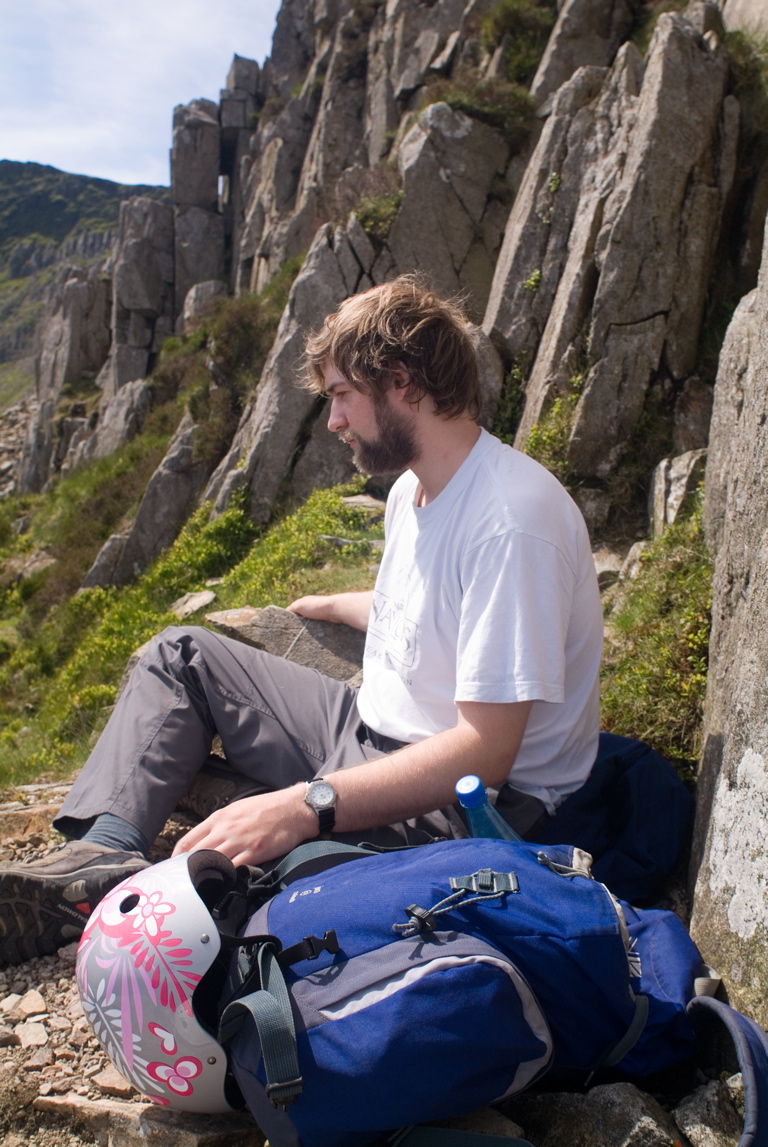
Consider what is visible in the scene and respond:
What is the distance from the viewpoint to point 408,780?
2.59 metres

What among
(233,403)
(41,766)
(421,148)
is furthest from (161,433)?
(41,766)

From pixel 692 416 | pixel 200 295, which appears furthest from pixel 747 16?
pixel 200 295

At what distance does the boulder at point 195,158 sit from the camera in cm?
3609

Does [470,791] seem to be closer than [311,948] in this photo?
No

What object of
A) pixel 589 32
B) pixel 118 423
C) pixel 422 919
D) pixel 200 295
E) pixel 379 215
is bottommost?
pixel 422 919

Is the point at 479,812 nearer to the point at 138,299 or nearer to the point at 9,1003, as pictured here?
the point at 9,1003

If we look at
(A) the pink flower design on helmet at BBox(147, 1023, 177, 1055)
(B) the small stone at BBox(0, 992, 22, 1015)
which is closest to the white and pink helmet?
(A) the pink flower design on helmet at BBox(147, 1023, 177, 1055)

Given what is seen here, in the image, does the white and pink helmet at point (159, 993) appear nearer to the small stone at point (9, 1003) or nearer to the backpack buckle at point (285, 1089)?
the backpack buckle at point (285, 1089)

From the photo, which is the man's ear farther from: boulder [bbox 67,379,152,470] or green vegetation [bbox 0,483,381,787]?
boulder [bbox 67,379,152,470]

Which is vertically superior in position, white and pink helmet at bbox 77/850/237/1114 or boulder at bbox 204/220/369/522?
boulder at bbox 204/220/369/522

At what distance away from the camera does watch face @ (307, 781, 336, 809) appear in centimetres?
254

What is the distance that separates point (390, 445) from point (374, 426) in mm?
124

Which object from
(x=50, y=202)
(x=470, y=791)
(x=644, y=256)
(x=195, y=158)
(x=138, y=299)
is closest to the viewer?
(x=470, y=791)

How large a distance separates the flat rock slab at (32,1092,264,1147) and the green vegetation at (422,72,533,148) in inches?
553
